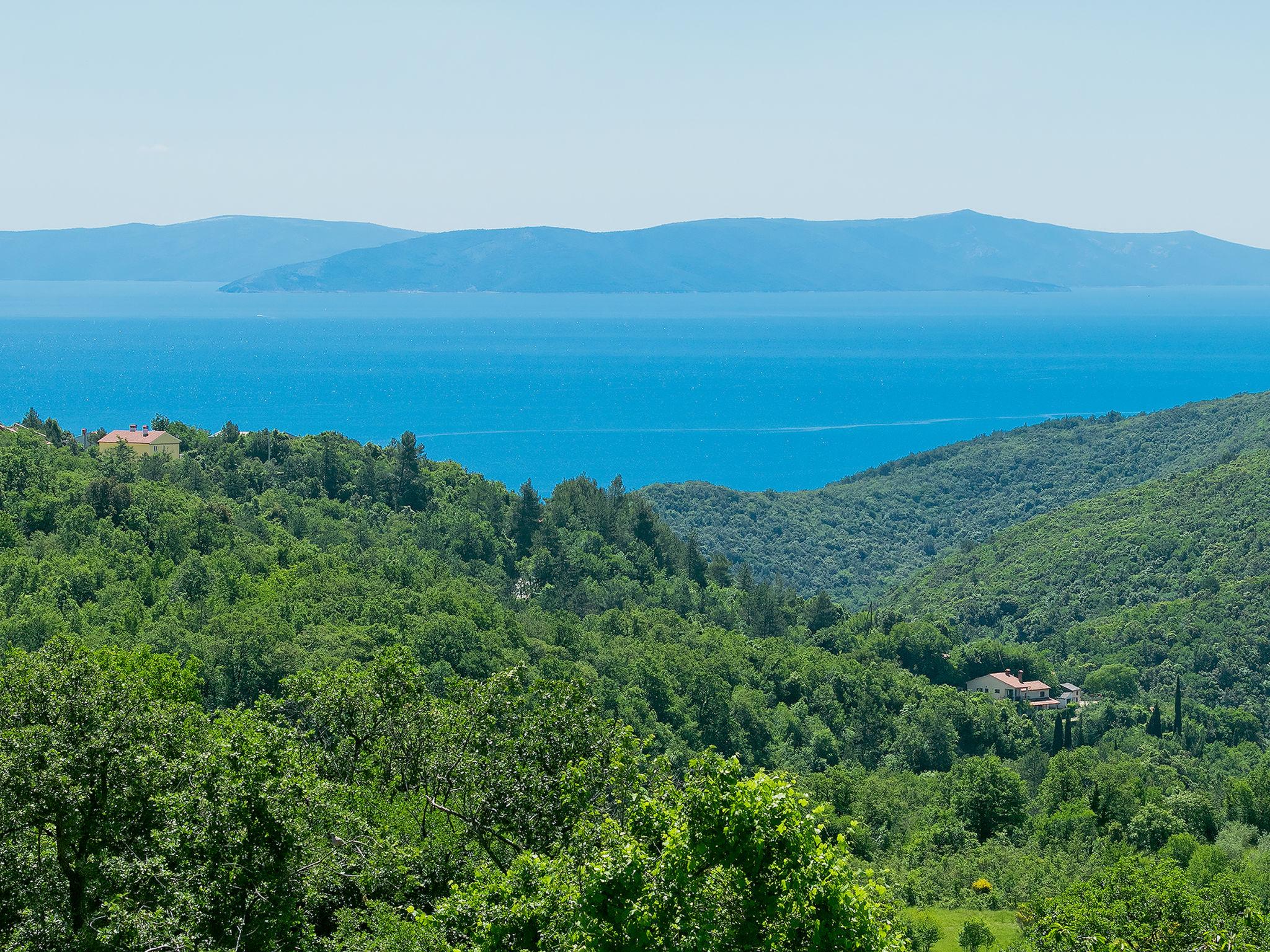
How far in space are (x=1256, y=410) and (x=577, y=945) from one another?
6236 inches

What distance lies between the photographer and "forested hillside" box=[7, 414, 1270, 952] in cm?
1209

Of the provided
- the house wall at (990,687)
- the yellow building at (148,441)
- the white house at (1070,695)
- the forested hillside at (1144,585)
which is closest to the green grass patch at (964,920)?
the house wall at (990,687)

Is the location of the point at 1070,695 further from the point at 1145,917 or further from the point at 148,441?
the point at 1145,917

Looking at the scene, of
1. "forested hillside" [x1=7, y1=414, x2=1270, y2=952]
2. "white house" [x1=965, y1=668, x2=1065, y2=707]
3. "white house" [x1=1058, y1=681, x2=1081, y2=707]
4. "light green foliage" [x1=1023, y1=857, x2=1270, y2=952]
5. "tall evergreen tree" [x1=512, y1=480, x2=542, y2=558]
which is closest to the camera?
"forested hillside" [x1=7, y1=414, x2=1270, y2=952]

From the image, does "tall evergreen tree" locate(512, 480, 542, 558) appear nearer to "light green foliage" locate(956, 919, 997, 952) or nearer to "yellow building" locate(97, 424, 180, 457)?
"yellow building" locate(97, 424, 180, 457)

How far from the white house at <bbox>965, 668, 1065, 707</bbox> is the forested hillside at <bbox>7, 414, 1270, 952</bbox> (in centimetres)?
148

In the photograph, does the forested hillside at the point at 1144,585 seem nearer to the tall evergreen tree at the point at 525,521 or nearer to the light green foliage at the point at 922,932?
the tall evergreen tree at the point at 525,521

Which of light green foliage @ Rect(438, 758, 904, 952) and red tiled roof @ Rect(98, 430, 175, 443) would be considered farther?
red tiled roof @ Rect(98, 430, 175, 443)

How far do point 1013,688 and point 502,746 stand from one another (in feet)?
206

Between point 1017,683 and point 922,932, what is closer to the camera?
point 922,932

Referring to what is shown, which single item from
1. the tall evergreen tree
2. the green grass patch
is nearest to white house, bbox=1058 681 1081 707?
the tall evergreen tree

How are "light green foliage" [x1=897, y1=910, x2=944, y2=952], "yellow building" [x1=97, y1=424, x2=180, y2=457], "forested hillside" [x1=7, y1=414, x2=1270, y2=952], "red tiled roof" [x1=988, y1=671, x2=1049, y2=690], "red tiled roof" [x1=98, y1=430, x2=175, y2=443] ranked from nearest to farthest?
"forested hillside" [x1=7, y1=414, x2=1270, y2=952] → "light green foliage" [x1=897, y1=910, x2=944, y2=952] → "yellow building" [x1=97, y1=424, x2=180, y2=457] → "red tiled roof" [x1=98, y1=430, x2=175, y2=443] → "red tiled roof" [x1=988, y1=671, x2=1049, y2=690]

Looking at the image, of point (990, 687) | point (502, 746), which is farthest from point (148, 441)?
point (502, 746)

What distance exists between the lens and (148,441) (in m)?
72.8
